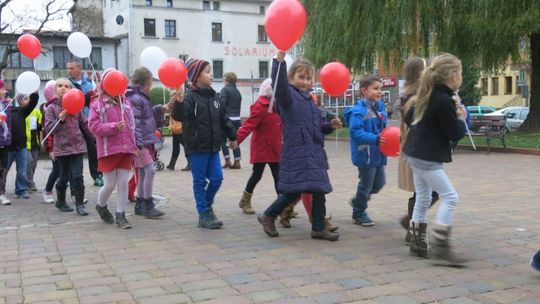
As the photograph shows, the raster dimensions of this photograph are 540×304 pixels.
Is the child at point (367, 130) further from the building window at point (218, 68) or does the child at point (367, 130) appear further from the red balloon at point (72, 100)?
the building window at point (218, 68)

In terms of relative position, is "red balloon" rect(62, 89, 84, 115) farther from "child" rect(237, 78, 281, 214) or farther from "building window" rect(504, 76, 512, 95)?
"building window" rect(504, 76, 512, 95)

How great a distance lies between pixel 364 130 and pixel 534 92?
16749 mm

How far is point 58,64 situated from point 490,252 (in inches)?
1940

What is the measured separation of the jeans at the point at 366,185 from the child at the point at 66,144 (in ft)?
11.3

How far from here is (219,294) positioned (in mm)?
3975

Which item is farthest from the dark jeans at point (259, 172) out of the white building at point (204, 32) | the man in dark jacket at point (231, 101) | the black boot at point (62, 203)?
the white building at point (204, 32)

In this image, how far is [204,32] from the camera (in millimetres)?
54688

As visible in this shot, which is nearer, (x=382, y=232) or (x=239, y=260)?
(x=239, y=260)

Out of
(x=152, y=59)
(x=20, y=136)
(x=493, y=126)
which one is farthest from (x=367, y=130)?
(x=493, y=126)

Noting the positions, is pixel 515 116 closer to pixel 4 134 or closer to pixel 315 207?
pixel 4 134

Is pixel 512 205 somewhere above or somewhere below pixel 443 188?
below

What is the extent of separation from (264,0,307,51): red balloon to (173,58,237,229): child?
1164 millimetres

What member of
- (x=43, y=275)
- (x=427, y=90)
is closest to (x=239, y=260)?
(x=43, y=275)

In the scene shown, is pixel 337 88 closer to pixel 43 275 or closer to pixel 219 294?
pixel 219 294
